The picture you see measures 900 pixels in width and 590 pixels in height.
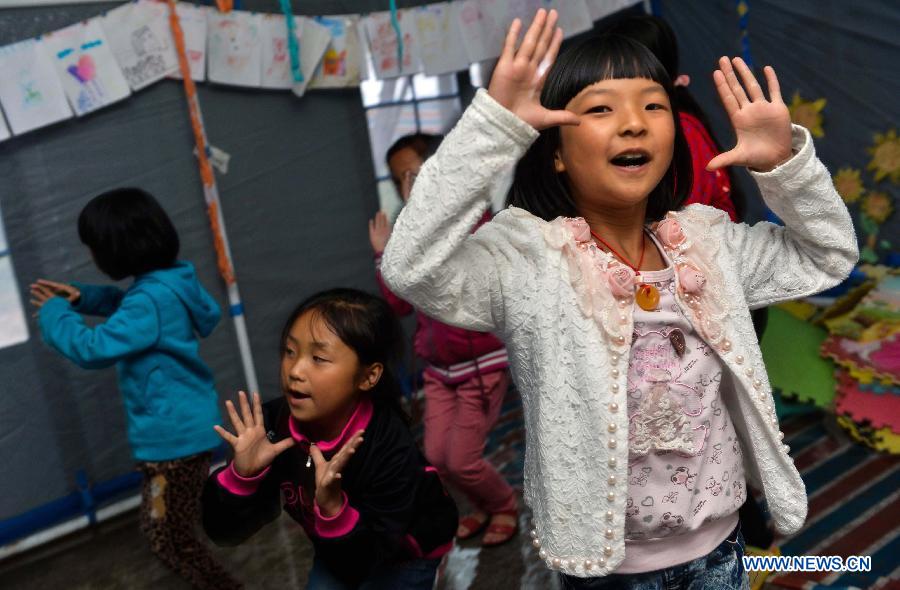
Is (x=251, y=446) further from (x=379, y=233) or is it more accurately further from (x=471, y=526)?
(x=471, y=526)

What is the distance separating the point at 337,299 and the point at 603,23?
3.03 metres

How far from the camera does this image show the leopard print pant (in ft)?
7.57

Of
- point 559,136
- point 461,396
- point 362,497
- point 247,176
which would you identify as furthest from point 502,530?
point 247,176

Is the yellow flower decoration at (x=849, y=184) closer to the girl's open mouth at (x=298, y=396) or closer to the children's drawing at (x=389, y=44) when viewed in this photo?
the children's drawing at (x=389, y=44)

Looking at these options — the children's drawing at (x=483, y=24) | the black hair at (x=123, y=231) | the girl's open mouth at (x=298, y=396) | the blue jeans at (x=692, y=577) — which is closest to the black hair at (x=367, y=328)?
the girl's open mouth at (x=298, y=396)

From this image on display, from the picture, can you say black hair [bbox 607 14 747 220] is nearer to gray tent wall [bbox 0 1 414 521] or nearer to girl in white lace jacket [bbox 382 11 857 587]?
girl in white lace jacket [bbox 382 11 857 587]

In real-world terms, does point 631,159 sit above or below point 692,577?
above

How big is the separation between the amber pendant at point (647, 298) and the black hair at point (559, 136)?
0.57 ft

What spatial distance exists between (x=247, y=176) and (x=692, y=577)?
266 cm

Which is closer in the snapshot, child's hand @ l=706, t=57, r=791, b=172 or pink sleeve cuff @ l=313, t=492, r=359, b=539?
child's hand @ l=706, t=57, r=791, b=172

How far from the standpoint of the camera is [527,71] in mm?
1031

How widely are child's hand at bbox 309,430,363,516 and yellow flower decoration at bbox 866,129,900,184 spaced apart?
2.95 meters

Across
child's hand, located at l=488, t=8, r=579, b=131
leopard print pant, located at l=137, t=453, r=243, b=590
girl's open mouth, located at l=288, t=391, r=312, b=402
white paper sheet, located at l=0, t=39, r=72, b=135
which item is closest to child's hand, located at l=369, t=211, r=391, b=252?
leopard print pant, located at l=137, t=453, r=243, b=590

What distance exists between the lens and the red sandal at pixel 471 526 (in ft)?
8.84
